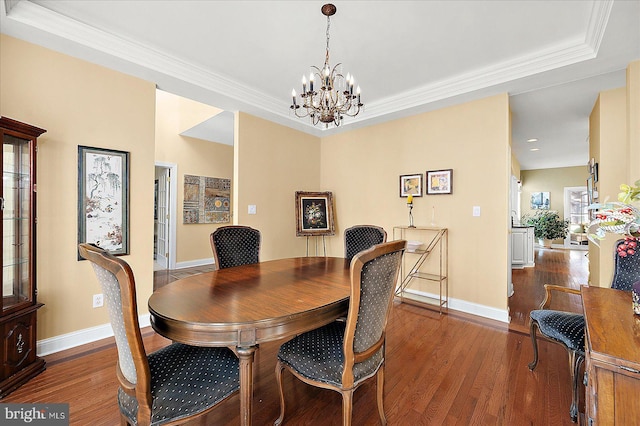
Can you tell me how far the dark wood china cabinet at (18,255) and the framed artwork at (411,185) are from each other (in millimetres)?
3822

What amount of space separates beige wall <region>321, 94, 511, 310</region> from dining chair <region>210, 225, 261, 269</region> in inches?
89.6

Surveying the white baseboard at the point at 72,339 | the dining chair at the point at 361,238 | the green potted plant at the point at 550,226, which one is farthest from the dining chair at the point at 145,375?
the green potted plant at the point at 550,226

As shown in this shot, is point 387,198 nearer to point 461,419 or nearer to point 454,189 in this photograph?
point 454,189

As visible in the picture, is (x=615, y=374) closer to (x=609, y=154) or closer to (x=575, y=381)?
(x=575, y=381)

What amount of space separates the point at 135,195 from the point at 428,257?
362cm

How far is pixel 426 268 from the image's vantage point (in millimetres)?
3787

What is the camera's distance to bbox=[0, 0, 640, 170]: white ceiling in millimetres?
2059

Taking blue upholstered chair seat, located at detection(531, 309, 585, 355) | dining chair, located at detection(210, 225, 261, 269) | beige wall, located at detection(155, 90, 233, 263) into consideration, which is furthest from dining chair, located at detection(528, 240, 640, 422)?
beige wall, located at detection(155, 90, 233, 263)

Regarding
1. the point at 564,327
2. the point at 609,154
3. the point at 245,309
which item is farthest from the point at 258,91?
the point at 609,154

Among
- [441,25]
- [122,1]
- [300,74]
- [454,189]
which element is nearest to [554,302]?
[454,189]

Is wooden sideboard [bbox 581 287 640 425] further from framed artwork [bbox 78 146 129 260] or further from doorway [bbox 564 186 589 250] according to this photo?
doorway [bbox 564 186 589 250]

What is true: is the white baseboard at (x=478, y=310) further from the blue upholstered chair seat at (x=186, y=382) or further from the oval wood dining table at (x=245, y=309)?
the blue upholstered chair seat at (x=186, y=382)

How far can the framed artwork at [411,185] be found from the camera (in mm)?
3805

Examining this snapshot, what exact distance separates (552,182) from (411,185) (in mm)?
7810
